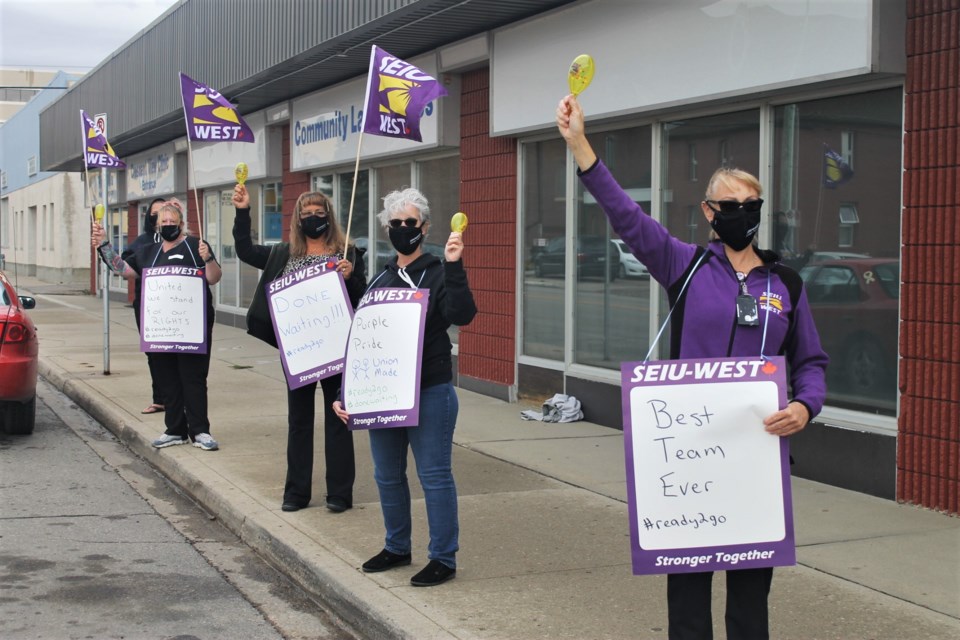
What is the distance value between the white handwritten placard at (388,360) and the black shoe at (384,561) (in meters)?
0.69

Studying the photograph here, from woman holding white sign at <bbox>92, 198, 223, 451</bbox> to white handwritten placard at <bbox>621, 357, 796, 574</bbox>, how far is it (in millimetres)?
5605

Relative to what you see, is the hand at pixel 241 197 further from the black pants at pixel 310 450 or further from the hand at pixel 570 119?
the hand at pixel 570 119

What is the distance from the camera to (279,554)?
20.3 feet

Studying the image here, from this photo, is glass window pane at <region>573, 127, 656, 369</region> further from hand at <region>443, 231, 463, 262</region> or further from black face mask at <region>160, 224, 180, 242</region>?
hand at <region>443, 231, 463, 262</region>

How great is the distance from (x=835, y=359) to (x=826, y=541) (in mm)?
1733

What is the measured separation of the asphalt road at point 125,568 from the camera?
5.15 m

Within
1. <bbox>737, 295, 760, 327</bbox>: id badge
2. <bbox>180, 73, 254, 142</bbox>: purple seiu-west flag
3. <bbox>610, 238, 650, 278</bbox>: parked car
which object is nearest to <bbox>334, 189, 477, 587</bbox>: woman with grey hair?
<bbox>737, 295, 760, 327</bbox>: id badge

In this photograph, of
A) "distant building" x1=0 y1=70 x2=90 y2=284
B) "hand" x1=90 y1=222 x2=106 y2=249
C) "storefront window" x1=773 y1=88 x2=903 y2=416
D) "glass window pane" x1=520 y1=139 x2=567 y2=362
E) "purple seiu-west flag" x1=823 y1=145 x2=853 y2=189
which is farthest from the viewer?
"distant building" x1=0 y1=70 x2=90 y2=284

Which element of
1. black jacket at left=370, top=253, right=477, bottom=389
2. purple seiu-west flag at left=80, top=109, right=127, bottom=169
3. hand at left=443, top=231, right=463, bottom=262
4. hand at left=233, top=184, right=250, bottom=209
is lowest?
black jacket at left=370, top=253, right=477, bottom=389

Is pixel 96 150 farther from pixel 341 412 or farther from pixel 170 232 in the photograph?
pixel 341 412

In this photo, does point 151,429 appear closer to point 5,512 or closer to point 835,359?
point 5,512

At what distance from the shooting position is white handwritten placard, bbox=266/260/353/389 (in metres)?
6.63

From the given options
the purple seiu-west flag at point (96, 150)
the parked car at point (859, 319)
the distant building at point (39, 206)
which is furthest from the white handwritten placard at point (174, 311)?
the distant building at point (39, 206)

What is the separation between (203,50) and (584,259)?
9.72m
